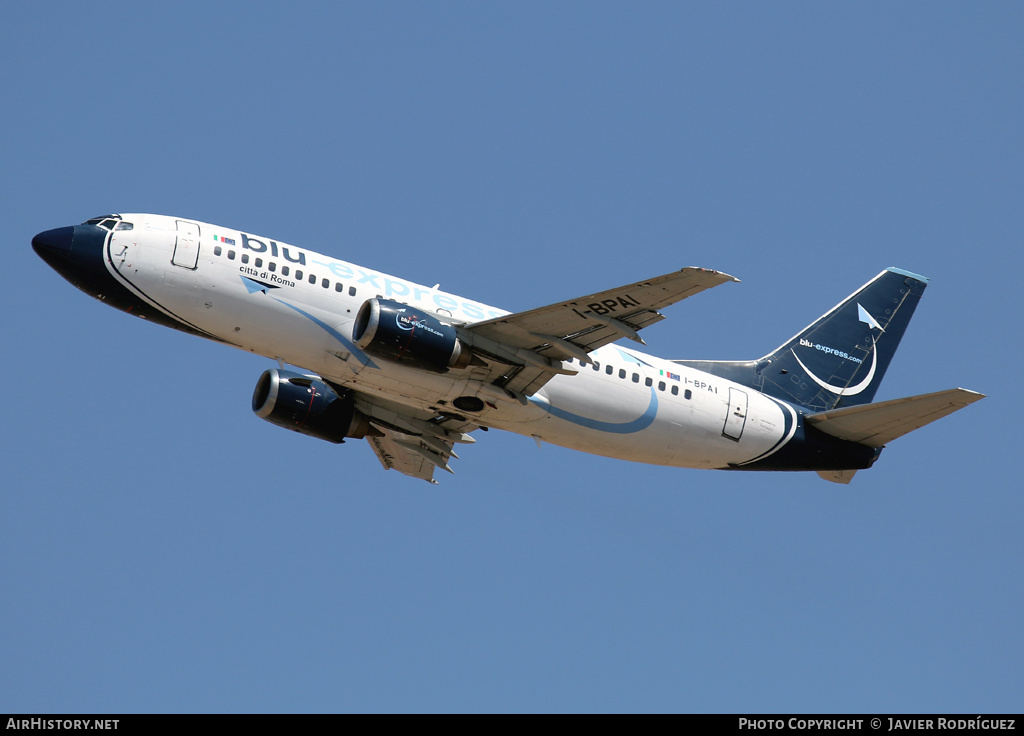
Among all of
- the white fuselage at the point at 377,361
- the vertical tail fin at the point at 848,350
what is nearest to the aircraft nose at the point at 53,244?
the white fuselage at the point at 377,361

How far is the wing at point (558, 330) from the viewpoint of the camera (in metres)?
32.8

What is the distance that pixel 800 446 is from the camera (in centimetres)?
4069

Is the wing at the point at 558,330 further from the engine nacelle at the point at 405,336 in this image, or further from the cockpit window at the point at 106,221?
the cockpit window at the point at 106,221

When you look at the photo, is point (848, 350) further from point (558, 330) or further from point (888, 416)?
point (558, 330)

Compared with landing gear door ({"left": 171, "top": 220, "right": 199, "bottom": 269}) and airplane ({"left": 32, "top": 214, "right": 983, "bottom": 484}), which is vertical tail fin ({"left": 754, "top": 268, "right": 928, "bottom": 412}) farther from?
landing gear door ({"left": 171, "top": 220, "right": 199, "bottom": 269})

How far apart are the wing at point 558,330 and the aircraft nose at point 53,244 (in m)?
12.1

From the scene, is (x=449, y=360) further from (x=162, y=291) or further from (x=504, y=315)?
(x=162, y=291)

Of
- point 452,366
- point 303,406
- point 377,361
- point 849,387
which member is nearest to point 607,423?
point 452,366

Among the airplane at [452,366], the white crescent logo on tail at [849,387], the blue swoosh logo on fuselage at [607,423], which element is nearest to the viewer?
the airplane at [452,366]

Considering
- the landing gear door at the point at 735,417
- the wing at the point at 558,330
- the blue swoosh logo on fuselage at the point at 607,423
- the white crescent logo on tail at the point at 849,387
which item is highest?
the white crescent logo on tail at the point at 849,387

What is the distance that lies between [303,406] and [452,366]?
687cm

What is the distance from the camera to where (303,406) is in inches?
1532
